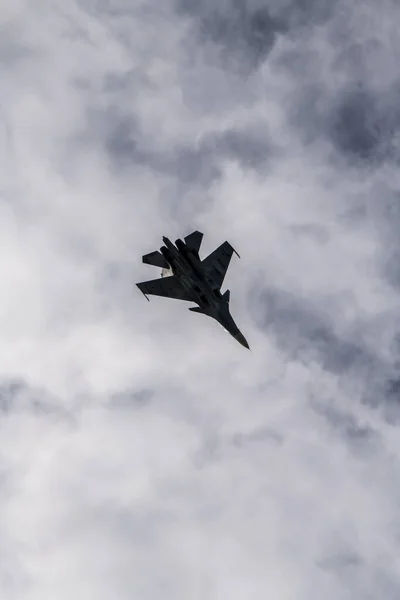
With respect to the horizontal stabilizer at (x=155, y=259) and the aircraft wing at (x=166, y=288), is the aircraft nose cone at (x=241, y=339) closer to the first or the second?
the aircraft wing at (x=166, y=288)

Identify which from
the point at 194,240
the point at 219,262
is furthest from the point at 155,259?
the point at 219,262

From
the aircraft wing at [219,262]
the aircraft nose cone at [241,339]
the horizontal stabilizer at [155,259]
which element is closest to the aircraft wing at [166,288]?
the horizontal stabilizer at [155,259]

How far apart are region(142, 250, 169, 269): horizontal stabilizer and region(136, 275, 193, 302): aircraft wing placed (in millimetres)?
2694

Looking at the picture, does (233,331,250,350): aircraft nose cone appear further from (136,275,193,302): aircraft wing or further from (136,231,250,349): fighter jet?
(136,275,193,302): aircraft wing

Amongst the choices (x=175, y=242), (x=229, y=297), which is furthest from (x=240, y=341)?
(x=175, y=242)

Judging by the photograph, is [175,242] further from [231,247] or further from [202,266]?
[231,247]

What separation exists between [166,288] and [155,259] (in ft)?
18.1

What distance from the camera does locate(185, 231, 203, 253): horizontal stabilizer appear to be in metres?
80.0

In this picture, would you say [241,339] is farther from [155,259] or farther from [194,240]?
[155,259]

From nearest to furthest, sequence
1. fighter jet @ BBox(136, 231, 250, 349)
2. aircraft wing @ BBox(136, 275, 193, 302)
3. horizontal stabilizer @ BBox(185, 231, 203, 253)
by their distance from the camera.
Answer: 1. fighter jet @ BBox(136, 231, 250, 349)
2. horizontal stabilizer @ BBox(185, 231, 203, 253)
3. aircraft wing @ BBox(136, 275, 193, 302)

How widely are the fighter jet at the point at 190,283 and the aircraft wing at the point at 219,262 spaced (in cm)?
172

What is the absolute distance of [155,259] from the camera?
8112 centimetres

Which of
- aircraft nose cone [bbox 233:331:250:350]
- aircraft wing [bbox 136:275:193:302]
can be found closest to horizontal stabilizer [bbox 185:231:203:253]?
aircraft wing [bbox 136:275:193:302]

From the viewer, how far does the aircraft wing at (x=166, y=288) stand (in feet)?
269
